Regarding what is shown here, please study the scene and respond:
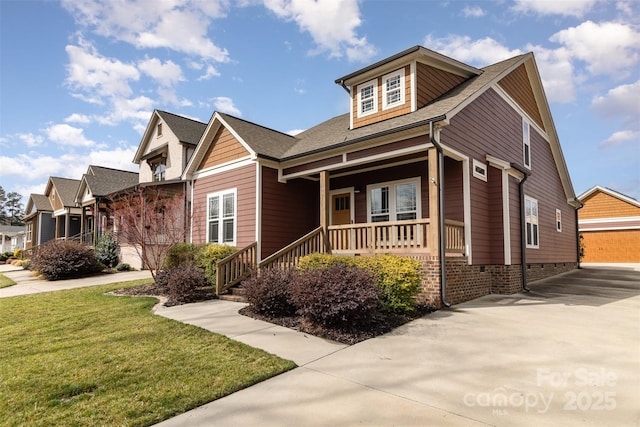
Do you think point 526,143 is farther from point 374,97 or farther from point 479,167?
point 374,97

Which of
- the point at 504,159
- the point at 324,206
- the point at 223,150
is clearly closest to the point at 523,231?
the point at 504,159

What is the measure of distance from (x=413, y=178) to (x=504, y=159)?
3.43 m

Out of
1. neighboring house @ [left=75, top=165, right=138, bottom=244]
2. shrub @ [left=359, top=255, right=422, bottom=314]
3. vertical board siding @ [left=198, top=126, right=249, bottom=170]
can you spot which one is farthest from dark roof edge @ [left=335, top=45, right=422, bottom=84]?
neighboring house @ [left=75, top=165, right=138, bottom=244]

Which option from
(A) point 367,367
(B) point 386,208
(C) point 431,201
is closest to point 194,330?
A: (A) point 367,367

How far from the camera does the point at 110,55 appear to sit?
11.7m

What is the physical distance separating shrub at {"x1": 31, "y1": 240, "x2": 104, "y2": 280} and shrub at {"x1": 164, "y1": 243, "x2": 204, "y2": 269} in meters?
5.91

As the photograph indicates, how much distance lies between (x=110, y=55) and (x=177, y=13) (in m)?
3.50

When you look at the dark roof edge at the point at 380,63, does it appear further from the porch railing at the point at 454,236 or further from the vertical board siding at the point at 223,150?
the porch railing at the point at 454,236

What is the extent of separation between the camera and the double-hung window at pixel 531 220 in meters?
12.3

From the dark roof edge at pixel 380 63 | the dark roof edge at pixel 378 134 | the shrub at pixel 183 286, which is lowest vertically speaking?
the shrub at pixel 183 286

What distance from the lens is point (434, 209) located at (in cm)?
806

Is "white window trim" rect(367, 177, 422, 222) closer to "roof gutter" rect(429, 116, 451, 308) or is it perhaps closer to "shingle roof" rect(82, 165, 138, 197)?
"roof gutter" rect(429, 116, 451, 308)

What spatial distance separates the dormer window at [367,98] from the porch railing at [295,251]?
14.7ft

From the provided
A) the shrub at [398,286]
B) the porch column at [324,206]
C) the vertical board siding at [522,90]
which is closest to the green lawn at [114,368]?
the shrub at [398,286]
